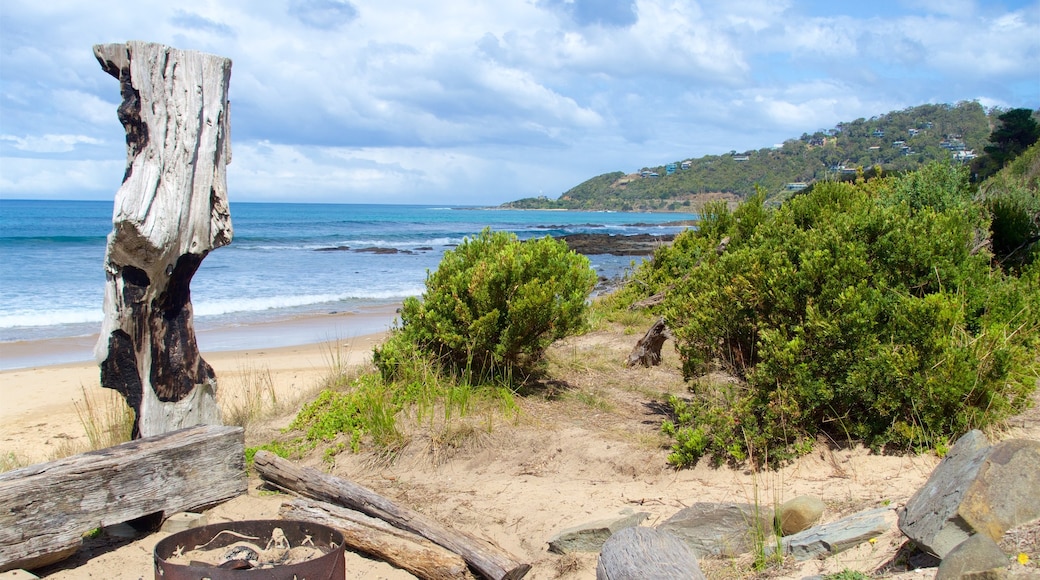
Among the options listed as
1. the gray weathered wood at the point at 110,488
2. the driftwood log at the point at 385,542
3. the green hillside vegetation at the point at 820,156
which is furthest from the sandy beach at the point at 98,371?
the green hillside vegetation at the point at 820,156

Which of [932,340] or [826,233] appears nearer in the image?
[932,340]

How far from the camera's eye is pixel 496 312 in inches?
272

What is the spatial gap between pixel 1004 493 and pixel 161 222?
5.27 meters

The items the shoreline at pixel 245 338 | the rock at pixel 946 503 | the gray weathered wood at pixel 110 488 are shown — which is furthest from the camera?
the shoreline at pixel 245 338

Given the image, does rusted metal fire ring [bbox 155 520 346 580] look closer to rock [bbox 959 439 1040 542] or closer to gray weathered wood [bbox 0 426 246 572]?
gray weathered wood [bbox 0 426 246 572]

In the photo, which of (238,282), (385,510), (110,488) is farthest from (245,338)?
(385,510)

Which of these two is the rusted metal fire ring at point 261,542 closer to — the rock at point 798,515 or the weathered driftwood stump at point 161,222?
the weathered driftwood stump at point 161,222

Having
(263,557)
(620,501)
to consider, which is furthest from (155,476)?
(620,501)

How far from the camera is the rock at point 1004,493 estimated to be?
330 cm

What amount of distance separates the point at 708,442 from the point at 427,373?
269 cm

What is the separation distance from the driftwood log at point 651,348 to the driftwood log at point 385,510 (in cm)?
437

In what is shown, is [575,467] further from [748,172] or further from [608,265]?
[748,172]

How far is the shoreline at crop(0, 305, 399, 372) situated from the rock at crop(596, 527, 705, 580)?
8.49 meters

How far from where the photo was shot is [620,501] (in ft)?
16.8
